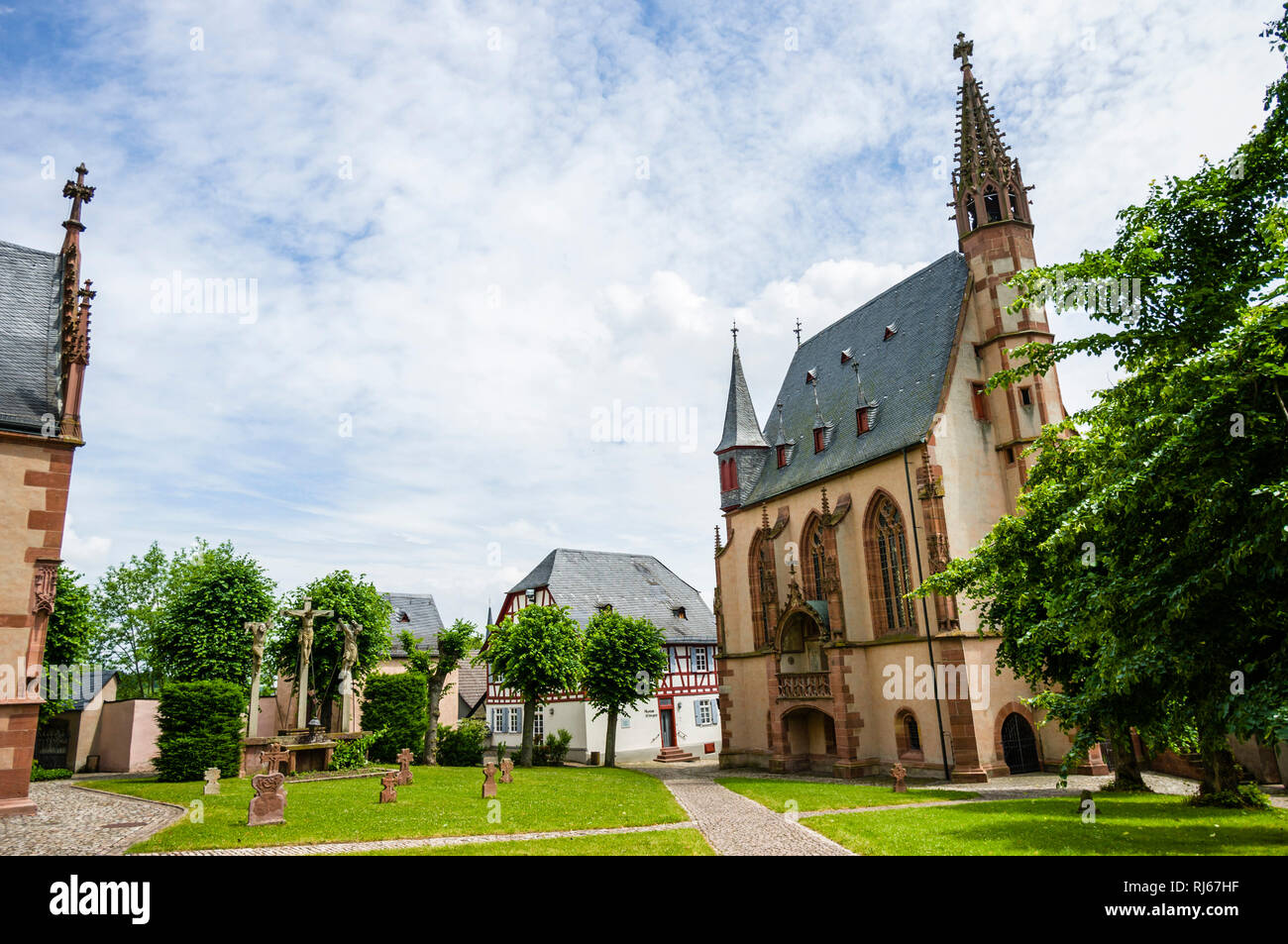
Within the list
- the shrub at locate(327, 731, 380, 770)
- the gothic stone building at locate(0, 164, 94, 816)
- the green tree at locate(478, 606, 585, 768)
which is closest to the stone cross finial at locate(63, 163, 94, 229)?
the gothic stone building at locate(0, 164, 94, 816)

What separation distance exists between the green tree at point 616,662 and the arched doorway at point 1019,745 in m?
15.4

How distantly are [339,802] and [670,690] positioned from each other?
28.0 m

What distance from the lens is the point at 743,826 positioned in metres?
16.2

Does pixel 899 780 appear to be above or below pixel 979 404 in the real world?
below

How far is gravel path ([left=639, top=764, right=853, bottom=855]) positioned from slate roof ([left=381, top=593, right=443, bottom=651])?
30986mm

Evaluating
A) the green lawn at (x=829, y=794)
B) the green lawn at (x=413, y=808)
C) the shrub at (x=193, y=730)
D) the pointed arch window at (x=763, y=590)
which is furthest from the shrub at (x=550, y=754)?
→ the shrub at (x=193, y=730)

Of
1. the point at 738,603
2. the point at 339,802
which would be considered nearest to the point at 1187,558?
the point at 339,802

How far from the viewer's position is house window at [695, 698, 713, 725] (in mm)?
44781

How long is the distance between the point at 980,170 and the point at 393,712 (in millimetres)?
32392

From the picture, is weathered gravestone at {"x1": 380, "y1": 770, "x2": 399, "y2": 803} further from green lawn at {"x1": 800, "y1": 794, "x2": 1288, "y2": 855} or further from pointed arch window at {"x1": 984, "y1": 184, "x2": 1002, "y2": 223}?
pointed arch window at {"x1": 984, "y1": 184, "x2": 1002, "y2": 223}

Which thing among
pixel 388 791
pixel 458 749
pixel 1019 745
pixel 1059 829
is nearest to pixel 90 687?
pixel 458 749

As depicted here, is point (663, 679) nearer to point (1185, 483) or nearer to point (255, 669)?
point (255, 669)
